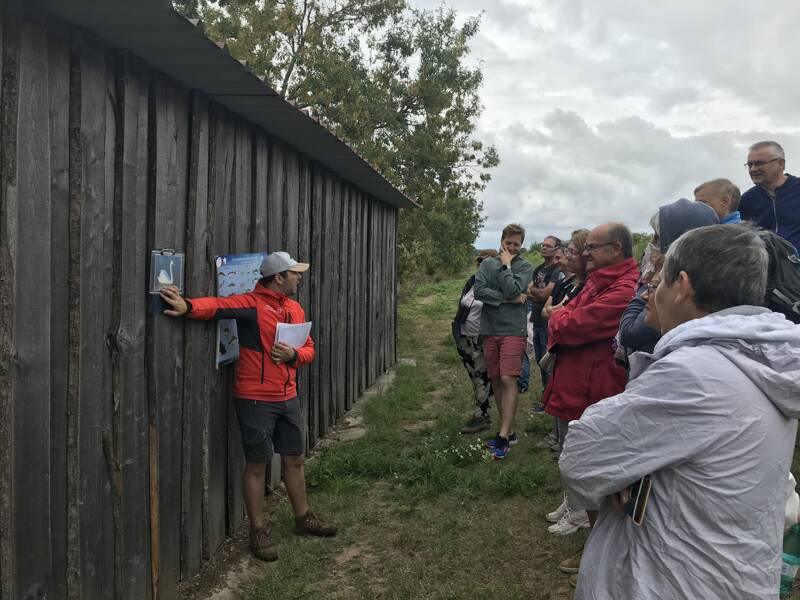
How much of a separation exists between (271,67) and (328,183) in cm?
1183

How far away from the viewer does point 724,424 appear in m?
1.61

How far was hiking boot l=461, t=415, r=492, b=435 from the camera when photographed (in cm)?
704

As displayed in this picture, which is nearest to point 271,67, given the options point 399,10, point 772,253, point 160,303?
point 399,10

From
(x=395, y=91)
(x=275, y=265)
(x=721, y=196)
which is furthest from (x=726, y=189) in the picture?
(x=395, y=91)

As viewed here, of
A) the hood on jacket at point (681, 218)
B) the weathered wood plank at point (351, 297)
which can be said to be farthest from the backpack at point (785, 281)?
the weathered wood plank at point (351, 297)

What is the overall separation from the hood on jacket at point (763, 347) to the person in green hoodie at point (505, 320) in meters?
4.50

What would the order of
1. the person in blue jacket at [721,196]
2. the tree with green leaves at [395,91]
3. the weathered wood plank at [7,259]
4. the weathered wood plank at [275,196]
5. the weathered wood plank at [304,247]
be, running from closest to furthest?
the weathered wood plank at [7,259]
the person in blue jacket at [721,196]
the weathered wood plank at [275,196]
the weathered wood plank at [304,247]
the tree with green leaves at [395,91]

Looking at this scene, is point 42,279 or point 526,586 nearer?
point 42,279

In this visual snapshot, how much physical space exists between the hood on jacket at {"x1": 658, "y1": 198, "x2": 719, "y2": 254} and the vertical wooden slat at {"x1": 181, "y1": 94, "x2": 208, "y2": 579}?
8.42ft

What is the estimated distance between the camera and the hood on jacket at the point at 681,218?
284 centimetres

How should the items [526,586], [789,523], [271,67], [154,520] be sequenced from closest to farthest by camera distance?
[789,523]
[154,520]
[526,586]
[271,67]

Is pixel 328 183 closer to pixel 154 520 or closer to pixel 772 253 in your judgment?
pixel 154 520

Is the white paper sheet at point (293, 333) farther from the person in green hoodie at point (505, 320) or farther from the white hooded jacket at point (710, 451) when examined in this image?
the white hooded jacket at point (710, 451)

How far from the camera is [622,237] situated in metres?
3.79
